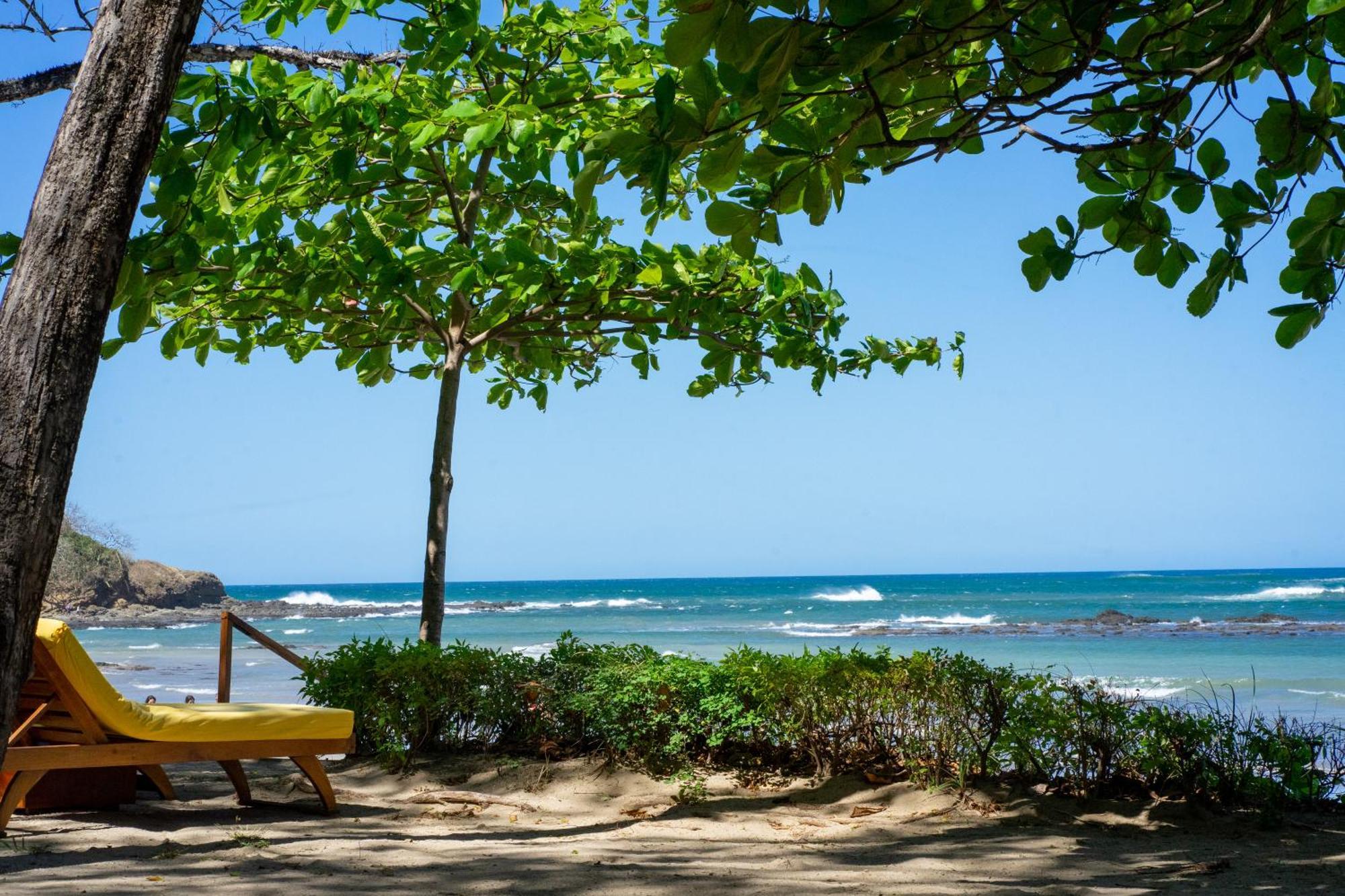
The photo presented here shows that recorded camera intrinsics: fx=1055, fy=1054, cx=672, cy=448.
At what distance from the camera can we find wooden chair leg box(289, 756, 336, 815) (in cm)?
513

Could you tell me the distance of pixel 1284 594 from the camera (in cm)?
4794

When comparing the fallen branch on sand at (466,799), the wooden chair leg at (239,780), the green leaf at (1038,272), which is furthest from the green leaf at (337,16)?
the fallen branch on sand at (466,799)

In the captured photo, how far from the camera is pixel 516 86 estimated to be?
5.28 metres

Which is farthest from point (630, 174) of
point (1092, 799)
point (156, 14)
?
point (1092, 799)

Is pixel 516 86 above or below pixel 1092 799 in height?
above

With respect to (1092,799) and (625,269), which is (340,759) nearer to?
(625,269)

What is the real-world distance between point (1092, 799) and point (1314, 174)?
3.22 metres

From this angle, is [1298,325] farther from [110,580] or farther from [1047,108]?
[110,580]

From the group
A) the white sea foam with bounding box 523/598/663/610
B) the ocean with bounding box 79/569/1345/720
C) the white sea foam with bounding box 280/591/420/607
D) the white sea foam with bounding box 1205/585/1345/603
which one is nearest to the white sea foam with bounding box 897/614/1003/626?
the ocean with bounding box 79/569/1345/720

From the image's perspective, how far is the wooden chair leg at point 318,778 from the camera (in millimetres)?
5129

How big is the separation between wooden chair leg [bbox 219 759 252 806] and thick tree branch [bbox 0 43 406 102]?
3.80 metres

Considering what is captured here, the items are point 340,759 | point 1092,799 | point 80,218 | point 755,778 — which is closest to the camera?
point 80,218

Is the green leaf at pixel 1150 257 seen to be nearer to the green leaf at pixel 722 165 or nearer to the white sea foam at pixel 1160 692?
the green leaf at pixel 722 165

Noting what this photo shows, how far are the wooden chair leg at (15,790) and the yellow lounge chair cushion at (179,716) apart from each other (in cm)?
32
